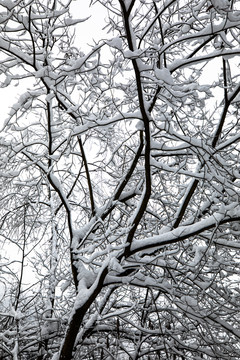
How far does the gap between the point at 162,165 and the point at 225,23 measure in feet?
4.76

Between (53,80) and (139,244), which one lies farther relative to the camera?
(139,244)

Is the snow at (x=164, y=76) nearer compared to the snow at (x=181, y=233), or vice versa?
the snow at (x=164, y=76)

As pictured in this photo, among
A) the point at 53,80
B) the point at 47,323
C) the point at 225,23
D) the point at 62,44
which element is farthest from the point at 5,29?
the point at 47,323

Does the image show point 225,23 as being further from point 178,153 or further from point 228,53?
point 178,153

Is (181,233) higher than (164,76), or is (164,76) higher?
(164,76)

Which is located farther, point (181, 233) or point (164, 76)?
point (181, 233)

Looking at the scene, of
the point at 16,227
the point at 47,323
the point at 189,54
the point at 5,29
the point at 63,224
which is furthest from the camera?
the point at 63,224

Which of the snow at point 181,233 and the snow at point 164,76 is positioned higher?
the snow at point 164,76

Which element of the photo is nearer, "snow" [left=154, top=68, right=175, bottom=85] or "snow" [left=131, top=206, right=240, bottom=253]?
"snow" [left=154, top=68, right=175, bottom=85]

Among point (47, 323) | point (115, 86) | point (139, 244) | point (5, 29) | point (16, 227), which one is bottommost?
point (47, 323)

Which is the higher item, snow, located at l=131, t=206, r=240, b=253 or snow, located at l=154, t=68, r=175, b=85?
snow, located at l=154, t=68, r=175, b=85

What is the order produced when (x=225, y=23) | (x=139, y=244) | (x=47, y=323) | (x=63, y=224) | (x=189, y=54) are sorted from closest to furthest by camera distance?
(x=225, y=23) → (x=139, y=244) → (x=189, y=54) → (x=47, y=323) → (x=63, y=224)

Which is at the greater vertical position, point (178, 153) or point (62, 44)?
point (62, 44)

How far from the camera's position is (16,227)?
4.81 m
